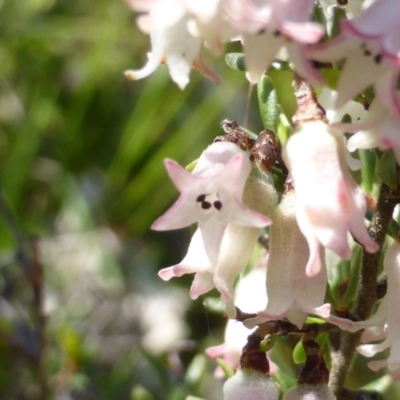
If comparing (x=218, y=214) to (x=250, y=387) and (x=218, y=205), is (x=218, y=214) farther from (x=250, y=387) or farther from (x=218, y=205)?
(x=250, y=387)

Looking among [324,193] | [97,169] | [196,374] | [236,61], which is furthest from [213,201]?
[97,169]

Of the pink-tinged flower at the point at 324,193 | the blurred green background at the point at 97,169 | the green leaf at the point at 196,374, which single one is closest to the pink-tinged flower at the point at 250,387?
the pink-tinged flower at the point at 324,193

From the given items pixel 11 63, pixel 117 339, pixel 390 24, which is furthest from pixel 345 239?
pixel 11 63

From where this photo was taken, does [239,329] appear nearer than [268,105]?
No

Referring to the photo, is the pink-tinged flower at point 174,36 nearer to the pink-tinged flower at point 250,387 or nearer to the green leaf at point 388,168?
the green leaf at point 388,168

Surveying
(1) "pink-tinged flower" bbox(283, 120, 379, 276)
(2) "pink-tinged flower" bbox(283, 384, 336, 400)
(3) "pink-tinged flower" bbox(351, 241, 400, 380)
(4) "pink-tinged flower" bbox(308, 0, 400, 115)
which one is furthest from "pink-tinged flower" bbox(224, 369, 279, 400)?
(4) "pink-tinged flower" bbox(308, 0, 400, 115)

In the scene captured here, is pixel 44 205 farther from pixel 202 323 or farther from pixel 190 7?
pixel 190 7
